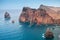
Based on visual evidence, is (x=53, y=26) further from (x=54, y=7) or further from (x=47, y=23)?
(x=54, y=7)

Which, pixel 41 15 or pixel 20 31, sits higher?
pixel 41 15

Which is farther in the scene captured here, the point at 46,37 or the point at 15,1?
the point at 15,1

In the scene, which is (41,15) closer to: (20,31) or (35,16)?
(35,16)

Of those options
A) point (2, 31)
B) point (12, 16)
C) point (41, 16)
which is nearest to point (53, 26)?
point (41, 16)

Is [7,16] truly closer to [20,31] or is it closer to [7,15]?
[7,15]

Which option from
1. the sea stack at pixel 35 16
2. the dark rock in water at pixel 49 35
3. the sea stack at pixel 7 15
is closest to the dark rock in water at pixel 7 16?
the sea stack at pixel 7 15

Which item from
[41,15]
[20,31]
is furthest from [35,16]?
[20,31]

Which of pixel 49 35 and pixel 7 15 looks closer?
pixel 49 35
